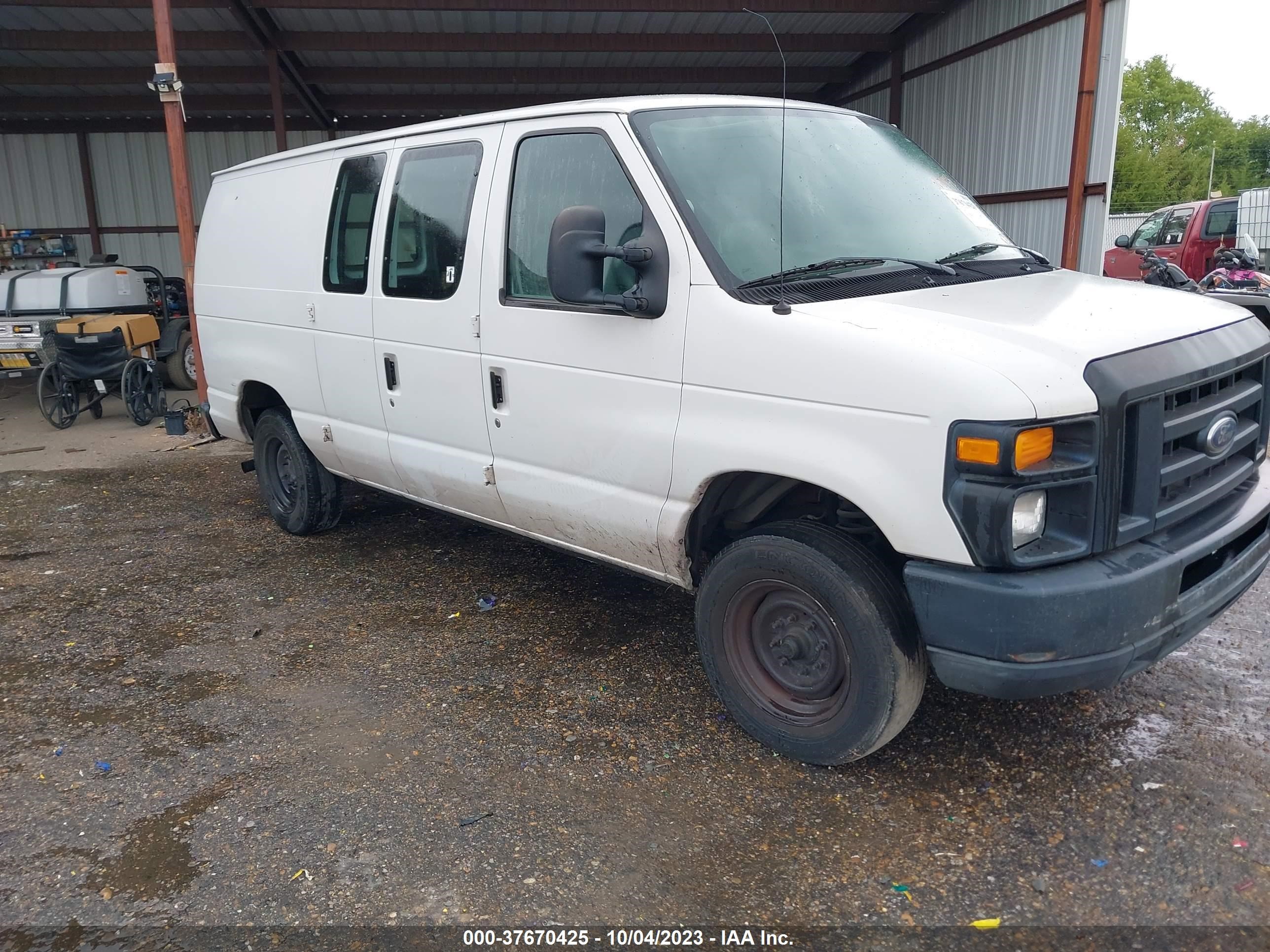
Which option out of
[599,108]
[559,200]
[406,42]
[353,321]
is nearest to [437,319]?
[353,321]

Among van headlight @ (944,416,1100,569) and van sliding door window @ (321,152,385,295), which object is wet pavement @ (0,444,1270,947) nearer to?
van headlight @ (944,416,1100,569)

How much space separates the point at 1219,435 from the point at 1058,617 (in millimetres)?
907

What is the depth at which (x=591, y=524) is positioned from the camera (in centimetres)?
378

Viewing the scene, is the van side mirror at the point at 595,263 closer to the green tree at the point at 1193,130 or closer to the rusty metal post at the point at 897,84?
the rusty metal post at the point at 897,84

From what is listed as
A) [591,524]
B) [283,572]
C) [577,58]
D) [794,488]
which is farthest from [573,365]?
[577,58]

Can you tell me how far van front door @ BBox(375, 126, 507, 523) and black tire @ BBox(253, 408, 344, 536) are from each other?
120 cm

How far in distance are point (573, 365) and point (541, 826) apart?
65.2 inches

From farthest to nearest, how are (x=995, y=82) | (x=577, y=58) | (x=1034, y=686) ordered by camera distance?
1. (x=577, y=58)
2. (x=995, y=82)
3. (x=1034, y=686)

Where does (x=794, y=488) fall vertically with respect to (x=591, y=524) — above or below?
above

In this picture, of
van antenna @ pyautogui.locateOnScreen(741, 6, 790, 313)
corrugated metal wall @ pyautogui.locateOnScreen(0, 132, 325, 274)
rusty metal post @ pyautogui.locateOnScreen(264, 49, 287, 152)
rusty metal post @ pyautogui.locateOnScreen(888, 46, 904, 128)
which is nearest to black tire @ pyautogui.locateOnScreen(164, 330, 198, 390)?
rusty metal post @ pyautogui.locateOnScreen(264, 49, 287, 152)

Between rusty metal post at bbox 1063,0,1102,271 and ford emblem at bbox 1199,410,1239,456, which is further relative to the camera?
rusty metal post at bbox 1063,0,1102,271

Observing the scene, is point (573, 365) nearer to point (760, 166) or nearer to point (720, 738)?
point (760, 166)

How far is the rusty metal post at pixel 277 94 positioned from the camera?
43.7 feet

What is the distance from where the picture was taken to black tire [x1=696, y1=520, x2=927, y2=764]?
9.64 ft
